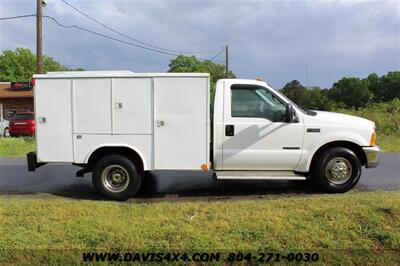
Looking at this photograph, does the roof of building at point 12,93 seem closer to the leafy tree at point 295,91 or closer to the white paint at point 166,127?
the white paint at point 166,127

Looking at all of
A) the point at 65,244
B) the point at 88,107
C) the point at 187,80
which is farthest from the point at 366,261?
the point at 88,107

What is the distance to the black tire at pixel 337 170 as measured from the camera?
6918 millimetres

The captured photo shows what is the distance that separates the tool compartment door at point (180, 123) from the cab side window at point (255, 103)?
59 centimetres

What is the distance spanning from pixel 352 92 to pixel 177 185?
189 feet

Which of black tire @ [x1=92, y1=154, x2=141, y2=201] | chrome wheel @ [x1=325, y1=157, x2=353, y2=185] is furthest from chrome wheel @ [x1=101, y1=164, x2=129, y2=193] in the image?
chrome wheel @ [x1=325, y1=157, x2=353, y2=185]

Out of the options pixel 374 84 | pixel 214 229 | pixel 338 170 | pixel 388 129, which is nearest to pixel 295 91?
pixel 374 84

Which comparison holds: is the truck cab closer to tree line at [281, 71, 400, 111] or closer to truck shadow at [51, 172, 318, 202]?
truck shadow at [51, 172, 318, 202]

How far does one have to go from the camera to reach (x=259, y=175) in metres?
6.92

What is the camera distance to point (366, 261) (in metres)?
4.15

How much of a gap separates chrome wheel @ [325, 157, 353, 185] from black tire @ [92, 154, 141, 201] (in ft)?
10.8

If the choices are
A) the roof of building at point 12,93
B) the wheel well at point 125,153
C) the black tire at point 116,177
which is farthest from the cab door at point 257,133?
the roof of building at point 12,93

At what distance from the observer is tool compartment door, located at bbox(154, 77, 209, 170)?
6.69 m

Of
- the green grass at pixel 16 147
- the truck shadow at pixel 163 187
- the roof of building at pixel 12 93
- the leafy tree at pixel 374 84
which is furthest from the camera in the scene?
the leafy tree at pixel 374 84

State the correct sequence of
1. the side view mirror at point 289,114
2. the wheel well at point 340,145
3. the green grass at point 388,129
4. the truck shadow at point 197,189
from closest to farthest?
the side view mirror at point 289,114 → the wheel well at point 340,145 → the truck shadow at point 197,189 → the green grass at point 388,129
